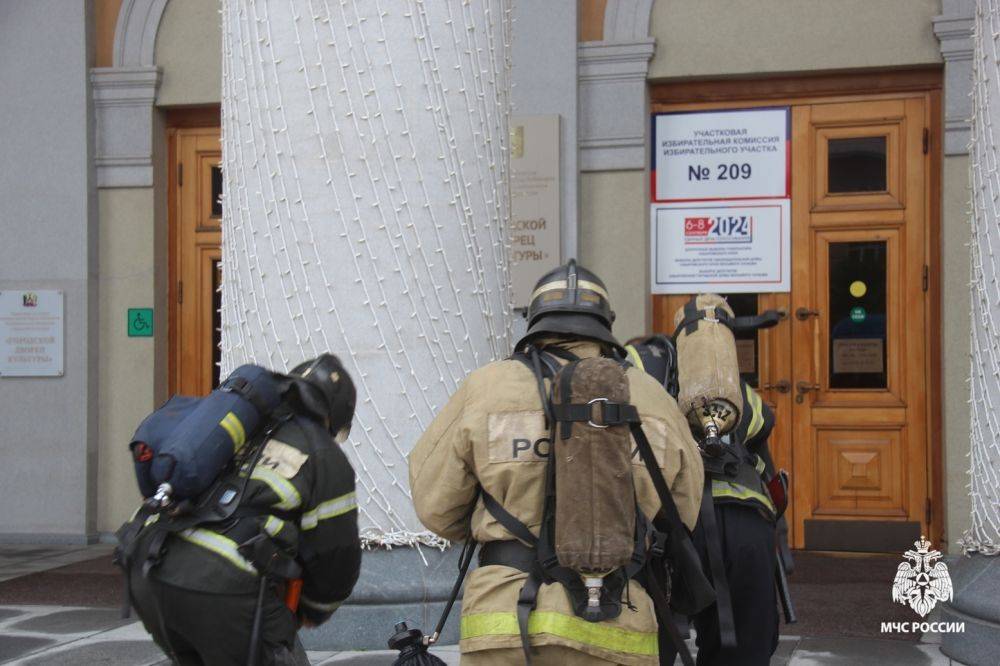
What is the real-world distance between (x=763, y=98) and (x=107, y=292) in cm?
528

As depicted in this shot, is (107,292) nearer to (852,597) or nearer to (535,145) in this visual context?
(535,145)

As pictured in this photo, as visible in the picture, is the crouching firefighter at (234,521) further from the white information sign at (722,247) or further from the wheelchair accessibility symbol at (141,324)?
the wheelchair accessibility symbol at (141,324)

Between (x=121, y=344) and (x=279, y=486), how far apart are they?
22.5 ft

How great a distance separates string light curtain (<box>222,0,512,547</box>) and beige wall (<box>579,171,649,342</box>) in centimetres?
290

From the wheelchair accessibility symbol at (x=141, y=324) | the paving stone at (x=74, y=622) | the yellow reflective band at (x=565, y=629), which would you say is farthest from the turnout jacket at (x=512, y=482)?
the wheelchair accessibility symbol at (x=141, y=324)

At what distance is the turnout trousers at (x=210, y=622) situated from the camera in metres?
3.06

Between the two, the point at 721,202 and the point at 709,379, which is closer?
the point at 709,379

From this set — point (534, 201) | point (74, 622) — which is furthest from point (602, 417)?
point (534, 201)

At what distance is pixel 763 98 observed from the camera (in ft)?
28.3

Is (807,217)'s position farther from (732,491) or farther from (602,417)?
(602,417)

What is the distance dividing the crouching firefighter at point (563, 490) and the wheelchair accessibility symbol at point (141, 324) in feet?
21.8

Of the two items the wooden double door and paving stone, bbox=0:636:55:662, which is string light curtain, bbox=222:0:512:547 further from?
the wooden double door

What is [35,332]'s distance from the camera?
374 inches

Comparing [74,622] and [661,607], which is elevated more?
[661,607]
